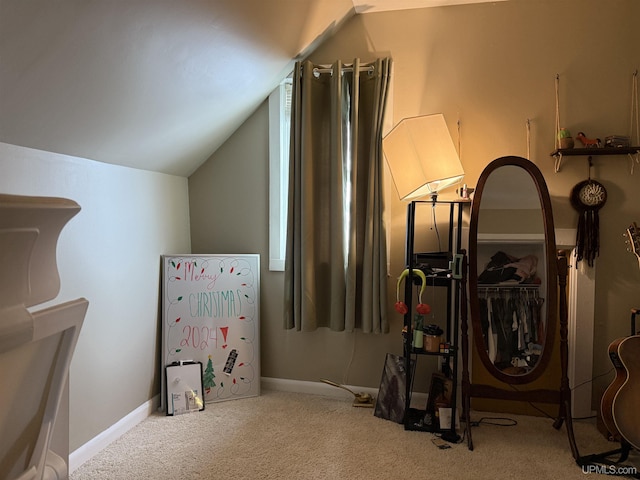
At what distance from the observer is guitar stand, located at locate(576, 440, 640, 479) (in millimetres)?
2121

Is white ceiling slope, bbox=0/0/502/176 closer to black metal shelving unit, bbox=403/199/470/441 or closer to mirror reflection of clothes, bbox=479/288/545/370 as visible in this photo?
black metal shelving unit, bbox=403/199/470/441

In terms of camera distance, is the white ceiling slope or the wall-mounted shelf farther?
the wall-mounted shelf

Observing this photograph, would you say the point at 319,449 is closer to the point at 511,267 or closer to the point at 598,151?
the point at 511,267

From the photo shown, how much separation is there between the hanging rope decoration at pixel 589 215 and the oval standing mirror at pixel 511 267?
0.31 m

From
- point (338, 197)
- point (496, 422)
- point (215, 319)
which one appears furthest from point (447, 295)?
point (215, 319)

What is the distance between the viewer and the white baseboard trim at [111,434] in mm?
2166

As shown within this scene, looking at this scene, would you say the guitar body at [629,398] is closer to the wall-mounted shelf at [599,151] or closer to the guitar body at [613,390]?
the guitar body at [613,390]

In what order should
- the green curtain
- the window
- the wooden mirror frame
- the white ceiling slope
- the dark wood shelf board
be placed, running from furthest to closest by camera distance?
the window, the green curtain, the dark wood shelf board, the wooden mirror frame, the white ceiling slope

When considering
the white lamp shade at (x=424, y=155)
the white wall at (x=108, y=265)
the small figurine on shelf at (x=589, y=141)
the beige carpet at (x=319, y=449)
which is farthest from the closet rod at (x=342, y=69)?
A: the beige carpet at (x=319, y=449)

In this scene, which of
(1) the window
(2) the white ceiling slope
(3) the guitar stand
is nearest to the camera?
(2) the white ceiling slope

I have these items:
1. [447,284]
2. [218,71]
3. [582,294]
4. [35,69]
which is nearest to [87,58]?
[35,69]

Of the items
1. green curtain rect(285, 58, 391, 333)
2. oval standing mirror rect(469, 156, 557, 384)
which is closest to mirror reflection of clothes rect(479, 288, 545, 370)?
oval standing mirror rect(469, 156, 557, 384)

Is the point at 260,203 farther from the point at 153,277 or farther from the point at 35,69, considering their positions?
the point at 35,69

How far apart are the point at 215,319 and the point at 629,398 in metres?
2.16
